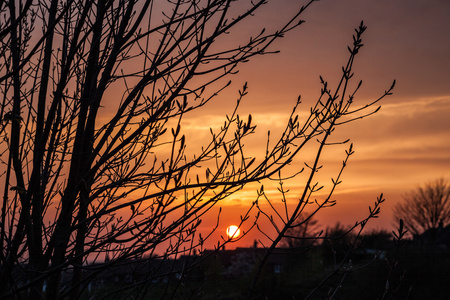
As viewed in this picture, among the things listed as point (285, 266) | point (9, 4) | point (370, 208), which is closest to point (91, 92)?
point (9, 4)

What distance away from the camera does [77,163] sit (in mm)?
3410

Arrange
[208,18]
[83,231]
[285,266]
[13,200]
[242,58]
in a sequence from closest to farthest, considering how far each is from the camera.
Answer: [208,18]
[242,58]
[83,231]
[13,200]
[285,266]

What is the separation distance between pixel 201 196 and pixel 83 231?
1232 mm

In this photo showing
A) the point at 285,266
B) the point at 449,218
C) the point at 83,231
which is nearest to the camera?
the point at 83,231

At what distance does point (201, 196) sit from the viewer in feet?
9.55

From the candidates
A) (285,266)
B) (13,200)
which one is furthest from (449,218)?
(13,200)

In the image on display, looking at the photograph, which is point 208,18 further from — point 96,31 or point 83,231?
point 83,231

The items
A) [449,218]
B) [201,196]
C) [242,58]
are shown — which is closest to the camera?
[201,196]

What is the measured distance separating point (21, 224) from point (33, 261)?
25cm

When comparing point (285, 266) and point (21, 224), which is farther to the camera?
point (285, 266)

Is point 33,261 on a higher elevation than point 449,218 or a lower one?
lower

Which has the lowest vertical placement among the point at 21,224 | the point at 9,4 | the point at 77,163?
the point at 21,224

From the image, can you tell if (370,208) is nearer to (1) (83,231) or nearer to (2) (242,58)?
(2) (242,58)

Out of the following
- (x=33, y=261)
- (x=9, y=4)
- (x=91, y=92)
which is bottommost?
(x=33, y=261)
